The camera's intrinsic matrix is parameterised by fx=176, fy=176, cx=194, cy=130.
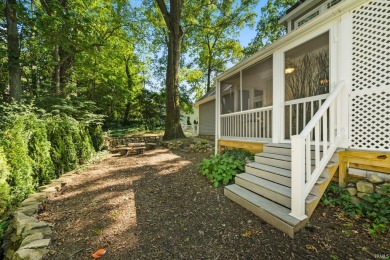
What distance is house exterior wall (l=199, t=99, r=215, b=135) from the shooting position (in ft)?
42.5

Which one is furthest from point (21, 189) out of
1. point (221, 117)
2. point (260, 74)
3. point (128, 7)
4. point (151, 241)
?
point (128, 7)

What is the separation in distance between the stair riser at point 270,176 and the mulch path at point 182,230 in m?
0.57

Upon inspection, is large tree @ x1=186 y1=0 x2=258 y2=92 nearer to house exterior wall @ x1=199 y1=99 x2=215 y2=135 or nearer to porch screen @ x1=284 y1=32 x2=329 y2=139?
house exterior wall @ x1=199 y1=99 x2=215 y2=135

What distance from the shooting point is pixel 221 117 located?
6.55 meters

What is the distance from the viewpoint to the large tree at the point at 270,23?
1265 cm

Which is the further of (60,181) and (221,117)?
(221,117)

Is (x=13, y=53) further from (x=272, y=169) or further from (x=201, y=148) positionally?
(x=272, y=169)

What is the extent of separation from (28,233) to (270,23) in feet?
53.3

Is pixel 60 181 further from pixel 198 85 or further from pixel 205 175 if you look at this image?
pixel 198 85

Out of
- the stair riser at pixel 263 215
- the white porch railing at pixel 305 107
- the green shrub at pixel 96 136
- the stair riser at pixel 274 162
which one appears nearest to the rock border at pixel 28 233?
the stair riser at pixel 263 215

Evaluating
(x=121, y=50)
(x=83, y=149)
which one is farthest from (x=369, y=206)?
(x=121, y=50)

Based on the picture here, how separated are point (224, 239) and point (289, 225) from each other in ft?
2.71

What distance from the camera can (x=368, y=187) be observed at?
8.91 ft

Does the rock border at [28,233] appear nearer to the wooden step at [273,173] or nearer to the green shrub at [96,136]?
the wooden step at [273,173]
